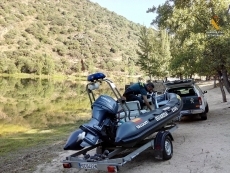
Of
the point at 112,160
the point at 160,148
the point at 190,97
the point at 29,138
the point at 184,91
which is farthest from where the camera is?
the point at 29,138

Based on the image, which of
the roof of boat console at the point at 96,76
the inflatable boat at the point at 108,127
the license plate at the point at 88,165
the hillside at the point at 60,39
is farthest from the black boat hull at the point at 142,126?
the hillside at the point at 60,39

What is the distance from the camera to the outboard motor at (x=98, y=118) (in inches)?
221

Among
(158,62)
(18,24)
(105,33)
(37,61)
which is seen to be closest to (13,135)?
(158,62)

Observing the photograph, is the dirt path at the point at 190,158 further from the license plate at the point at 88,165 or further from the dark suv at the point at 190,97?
the dark suv at the point at 190,97

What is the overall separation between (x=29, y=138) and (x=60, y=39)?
107323 mm

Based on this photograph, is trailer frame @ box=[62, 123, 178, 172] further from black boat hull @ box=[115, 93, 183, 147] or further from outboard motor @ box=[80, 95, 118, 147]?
outboard motor @ box=[80, 95, 118, 147]

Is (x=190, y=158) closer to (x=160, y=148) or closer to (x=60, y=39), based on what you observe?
(x=160, y=148)

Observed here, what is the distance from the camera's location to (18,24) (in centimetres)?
11575

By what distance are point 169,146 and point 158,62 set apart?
30134 mm

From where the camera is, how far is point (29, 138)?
12.3 m

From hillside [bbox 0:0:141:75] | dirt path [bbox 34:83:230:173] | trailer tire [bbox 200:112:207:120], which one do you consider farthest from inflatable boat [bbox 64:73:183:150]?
hillside [bbox 0:0:141:75]

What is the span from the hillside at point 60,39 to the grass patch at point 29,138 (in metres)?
61.2

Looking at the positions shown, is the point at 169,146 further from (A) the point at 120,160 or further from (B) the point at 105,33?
(B) the point at 105,33

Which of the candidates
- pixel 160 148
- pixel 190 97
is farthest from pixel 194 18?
pixel 160 148
